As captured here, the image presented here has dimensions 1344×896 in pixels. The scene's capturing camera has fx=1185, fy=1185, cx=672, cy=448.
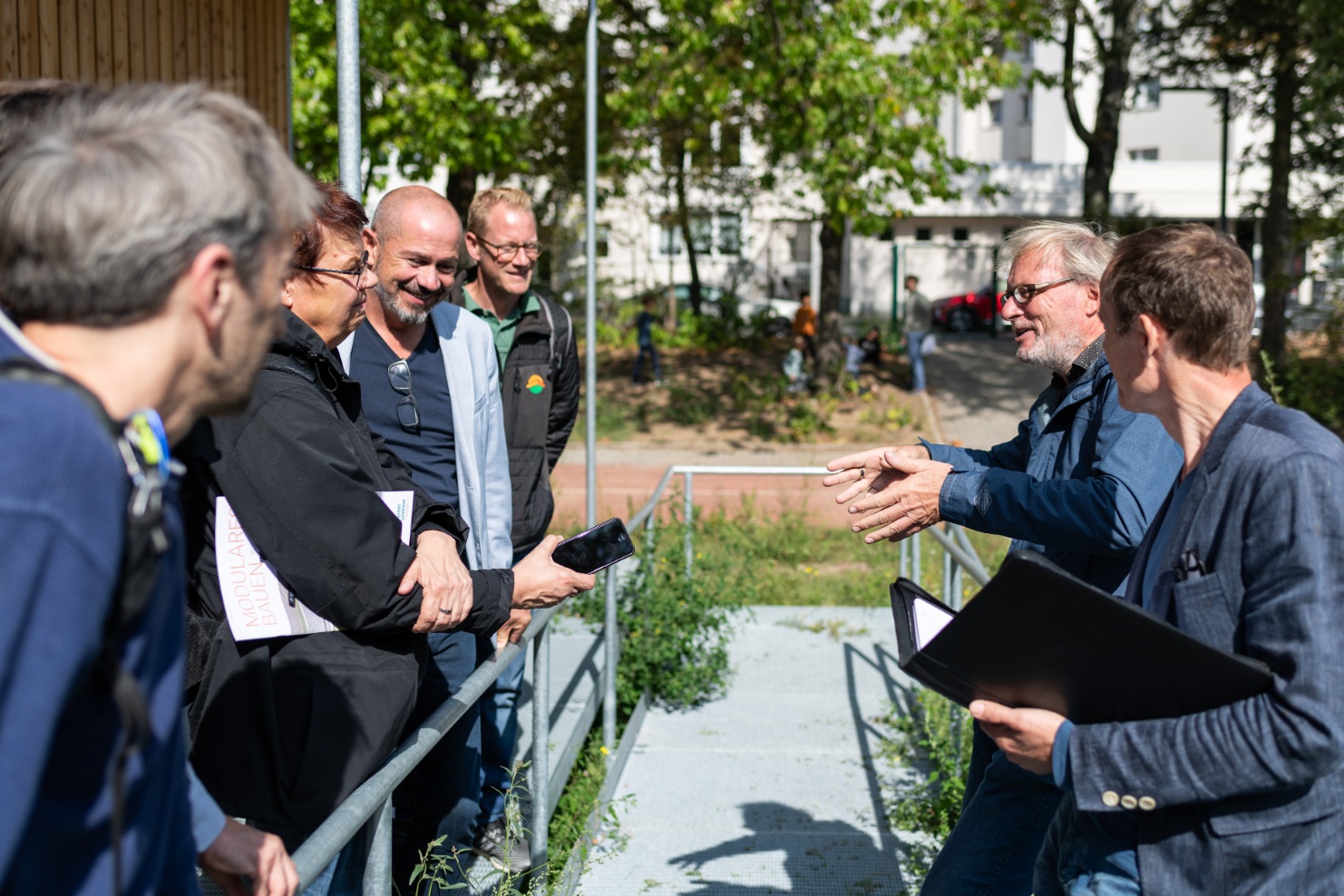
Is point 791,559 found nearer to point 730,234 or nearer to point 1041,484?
point 1041,484

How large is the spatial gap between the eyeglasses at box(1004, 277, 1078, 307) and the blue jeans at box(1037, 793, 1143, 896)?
130 centimetres

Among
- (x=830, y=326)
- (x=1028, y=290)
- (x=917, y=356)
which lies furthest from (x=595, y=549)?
(x=917, y=356)

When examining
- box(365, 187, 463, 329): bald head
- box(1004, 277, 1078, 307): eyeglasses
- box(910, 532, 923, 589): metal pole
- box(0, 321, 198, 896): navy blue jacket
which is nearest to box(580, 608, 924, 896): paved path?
box(910, 532, 923, 589): metal pole

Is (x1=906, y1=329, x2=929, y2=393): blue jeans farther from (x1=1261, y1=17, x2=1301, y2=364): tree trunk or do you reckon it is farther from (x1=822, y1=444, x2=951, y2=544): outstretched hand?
(x1=822, y1=444, x2=951, y2=544): outstretched hand

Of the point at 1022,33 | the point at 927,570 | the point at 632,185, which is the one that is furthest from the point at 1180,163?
the point at 927,570

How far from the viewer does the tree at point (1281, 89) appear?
47.4 ft

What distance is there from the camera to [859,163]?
13.6 m

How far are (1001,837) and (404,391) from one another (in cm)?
195

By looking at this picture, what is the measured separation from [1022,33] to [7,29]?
12.9 m

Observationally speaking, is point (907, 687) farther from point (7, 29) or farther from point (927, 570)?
point (7, 29)

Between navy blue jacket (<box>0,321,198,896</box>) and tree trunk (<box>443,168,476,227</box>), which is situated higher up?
tree trunk (<box>443,168,476,227</box>)

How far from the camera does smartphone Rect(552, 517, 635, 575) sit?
2.92 metres

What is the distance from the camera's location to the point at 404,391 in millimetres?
3350

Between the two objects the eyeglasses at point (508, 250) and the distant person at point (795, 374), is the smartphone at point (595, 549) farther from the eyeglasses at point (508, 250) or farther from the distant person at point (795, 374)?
the distant person at point (795, 374)
